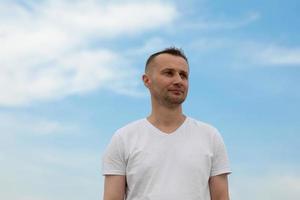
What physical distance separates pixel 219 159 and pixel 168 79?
3.82 feet

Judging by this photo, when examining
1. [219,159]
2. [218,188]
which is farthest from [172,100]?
[218,188]

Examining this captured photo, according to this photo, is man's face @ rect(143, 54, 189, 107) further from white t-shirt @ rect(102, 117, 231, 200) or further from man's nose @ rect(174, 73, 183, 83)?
white t-shirt @ rect(102, 117, 231, 200)

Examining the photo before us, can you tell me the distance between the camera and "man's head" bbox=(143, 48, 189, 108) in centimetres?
682

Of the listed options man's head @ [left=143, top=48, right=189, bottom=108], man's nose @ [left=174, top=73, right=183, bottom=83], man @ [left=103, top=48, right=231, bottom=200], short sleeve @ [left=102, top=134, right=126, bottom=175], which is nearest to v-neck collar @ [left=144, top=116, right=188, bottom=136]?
man @ [left=103, top=48, right=231, bottom=200]

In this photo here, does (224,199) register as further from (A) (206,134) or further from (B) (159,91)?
(B) (159,91)

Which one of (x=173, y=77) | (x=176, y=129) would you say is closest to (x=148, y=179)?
(x=176, y=129)

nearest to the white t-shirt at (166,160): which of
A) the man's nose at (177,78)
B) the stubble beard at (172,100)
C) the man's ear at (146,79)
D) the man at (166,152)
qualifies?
the man at (166,152)

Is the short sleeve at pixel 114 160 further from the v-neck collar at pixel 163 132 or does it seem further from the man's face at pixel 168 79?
the man's face at pixel 168 79

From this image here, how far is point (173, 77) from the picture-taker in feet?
22.5

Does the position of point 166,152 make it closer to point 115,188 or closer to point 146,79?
point 115,188

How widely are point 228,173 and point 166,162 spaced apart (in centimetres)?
82

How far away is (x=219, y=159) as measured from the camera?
6.99 metres

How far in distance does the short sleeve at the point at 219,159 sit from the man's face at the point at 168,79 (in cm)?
72

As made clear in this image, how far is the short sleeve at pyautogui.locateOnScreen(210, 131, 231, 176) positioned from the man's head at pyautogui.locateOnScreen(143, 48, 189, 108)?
705 millimetres
